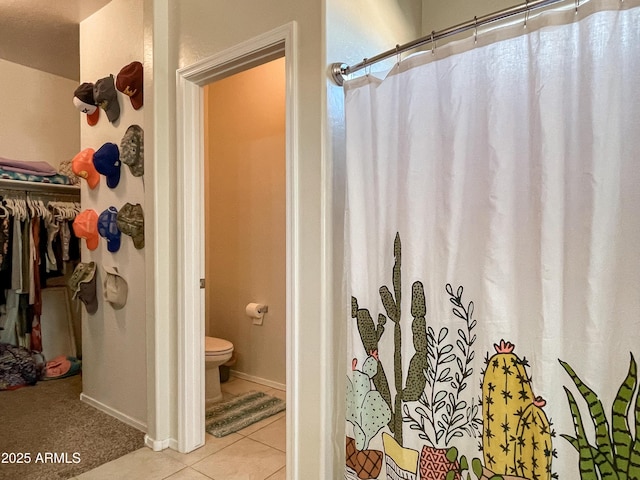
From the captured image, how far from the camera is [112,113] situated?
258 cm

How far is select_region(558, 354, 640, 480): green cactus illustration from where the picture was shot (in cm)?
106

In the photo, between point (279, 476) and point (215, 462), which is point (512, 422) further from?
point (215, 462)

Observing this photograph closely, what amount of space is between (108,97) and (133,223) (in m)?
0.84

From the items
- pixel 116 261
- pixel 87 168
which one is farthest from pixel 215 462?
pixel 87 168

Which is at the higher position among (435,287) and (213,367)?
(435,287)

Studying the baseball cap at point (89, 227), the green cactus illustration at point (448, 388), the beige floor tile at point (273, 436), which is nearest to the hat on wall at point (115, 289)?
the baseball cap at point (89, 227)

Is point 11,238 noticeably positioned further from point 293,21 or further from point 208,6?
point 293,21

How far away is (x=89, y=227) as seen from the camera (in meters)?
2.71

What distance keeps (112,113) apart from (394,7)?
1814mm

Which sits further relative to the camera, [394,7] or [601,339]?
[394,7]

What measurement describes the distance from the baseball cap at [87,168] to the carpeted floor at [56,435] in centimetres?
153

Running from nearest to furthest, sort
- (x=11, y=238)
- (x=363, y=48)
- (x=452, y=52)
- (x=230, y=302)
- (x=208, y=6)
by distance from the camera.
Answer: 1. (x=452, y=52)
2. (x=363, y=48)
3. (x=208, y=6)
4. (x=11, y=238)
5. (x=230, y=302)

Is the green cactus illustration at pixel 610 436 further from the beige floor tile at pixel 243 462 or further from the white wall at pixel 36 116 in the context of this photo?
the white wall at pixel 36 116

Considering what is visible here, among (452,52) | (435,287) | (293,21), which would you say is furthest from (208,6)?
(435,287)
